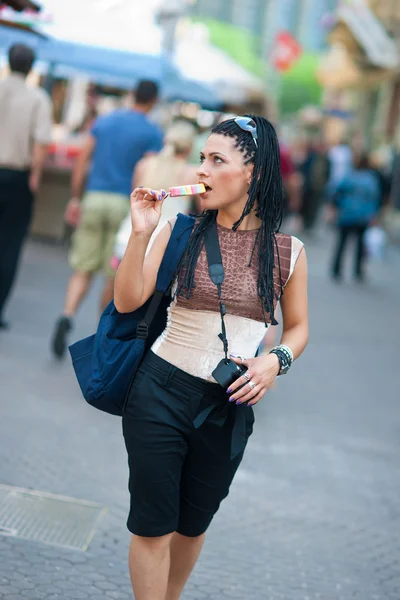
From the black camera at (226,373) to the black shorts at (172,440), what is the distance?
0.34 feet

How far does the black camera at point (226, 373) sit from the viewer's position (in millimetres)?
3072

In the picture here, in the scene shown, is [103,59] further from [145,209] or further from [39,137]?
[145,209]

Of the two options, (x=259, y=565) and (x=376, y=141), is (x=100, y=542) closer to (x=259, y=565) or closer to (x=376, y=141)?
(x=259, y=565)

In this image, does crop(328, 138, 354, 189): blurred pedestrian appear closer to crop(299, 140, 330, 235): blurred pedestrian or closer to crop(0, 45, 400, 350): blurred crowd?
crop(299, 140, 330, 235): blurred pedestrian

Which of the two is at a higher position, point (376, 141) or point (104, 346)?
point (104, 346)

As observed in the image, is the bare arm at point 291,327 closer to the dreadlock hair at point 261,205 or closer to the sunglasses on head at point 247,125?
the dreadlock hair at point 261,205

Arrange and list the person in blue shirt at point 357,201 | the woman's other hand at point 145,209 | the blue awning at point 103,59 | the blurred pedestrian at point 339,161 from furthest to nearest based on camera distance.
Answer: the blurred pedestrian at point 339,161 → the person in blue shirt at point 357,201 → the blue awning at point 103,59 → the woman's other hand at point 145,209

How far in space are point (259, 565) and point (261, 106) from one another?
155ft

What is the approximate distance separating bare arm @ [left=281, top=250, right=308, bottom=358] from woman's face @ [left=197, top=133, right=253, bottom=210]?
0.35 m

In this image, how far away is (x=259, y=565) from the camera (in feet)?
14.8

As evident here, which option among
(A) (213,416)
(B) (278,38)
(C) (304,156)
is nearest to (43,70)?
(C) (304,156)

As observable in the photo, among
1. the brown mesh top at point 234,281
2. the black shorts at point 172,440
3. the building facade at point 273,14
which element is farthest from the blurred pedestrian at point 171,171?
the building facade at point 273,14

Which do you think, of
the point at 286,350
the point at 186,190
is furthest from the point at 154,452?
the point at 186,190

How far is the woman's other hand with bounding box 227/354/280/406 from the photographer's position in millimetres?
3064
